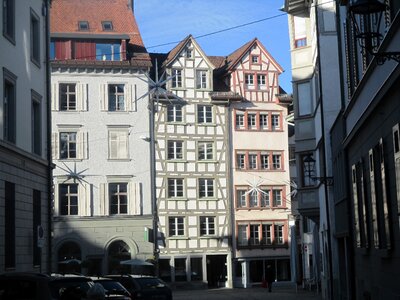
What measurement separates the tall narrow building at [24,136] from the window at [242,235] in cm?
2713

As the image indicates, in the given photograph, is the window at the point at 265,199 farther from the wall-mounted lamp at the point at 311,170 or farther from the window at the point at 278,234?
the wall-mounted lamp at the point at 311,170

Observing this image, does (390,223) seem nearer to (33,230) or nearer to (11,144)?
(11,144)

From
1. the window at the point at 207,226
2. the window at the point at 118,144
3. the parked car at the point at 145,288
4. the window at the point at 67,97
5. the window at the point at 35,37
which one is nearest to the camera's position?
the parked car at the point at 145,288

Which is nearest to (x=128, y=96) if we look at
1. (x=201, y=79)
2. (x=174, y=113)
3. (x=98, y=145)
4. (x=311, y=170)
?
(x=174, y=113)

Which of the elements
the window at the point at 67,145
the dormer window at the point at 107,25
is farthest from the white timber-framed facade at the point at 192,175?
the window at the point at 67,145

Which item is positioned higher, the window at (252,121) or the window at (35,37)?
the window at (252,121)

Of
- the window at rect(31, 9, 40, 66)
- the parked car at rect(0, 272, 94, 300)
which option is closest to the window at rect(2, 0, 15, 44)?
the window at rect(31, 9, 40, 66)

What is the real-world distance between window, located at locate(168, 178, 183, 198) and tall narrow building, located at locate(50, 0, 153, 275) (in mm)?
2293

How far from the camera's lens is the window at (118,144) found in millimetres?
54719

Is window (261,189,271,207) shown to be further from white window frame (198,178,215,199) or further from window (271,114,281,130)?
window (271,114,281,130)

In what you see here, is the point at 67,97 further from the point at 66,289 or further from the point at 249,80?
the point at 66,289

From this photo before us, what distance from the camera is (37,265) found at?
30.0 m

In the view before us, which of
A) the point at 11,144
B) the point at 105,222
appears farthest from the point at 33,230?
the point at 105,222

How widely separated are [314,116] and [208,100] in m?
25.8
